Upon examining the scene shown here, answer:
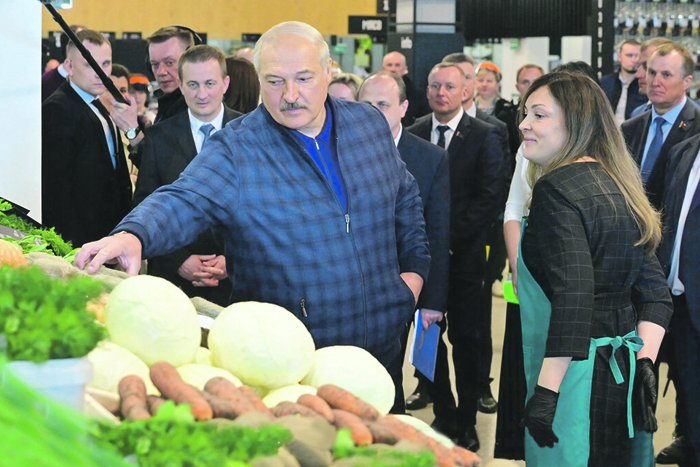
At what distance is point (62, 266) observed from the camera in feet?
7.08

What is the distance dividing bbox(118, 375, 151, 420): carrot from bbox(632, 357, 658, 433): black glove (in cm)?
165

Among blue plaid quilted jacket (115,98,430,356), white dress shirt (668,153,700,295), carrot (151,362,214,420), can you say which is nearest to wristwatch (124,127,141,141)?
blue plaid quilted jacket (115,98,430,356)

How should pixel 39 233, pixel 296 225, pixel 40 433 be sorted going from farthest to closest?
pixel 39 233 → pixel 296 225 → pixel 40 433

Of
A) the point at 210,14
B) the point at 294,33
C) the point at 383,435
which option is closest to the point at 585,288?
the point at 294,33

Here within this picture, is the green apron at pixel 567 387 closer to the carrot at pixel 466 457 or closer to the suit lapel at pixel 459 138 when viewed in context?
the carrot at pixel 466 457

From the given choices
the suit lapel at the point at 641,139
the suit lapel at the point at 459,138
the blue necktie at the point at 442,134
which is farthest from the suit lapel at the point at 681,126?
the blue necktie at the point at 442,134

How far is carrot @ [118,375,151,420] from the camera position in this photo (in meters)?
1.13

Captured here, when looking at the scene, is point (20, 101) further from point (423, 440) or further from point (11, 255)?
point (423, 440)

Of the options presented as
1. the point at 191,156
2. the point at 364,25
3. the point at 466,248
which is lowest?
the point at 466,248

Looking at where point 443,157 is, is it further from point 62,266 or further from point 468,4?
point 468,4

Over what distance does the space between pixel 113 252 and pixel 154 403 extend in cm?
60

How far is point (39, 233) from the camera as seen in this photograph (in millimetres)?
2750

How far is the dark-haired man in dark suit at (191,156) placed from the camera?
3.51 meters

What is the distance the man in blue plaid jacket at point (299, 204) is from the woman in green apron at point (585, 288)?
0.43 meters
